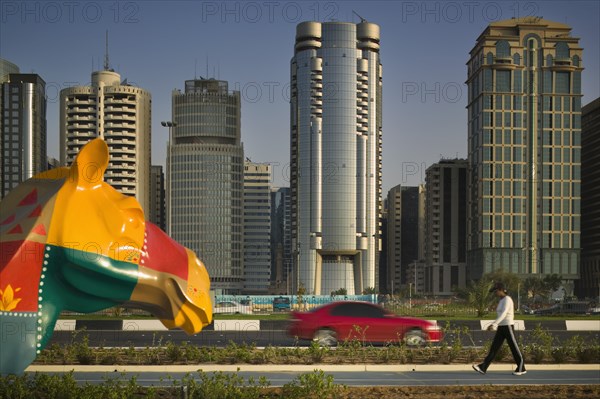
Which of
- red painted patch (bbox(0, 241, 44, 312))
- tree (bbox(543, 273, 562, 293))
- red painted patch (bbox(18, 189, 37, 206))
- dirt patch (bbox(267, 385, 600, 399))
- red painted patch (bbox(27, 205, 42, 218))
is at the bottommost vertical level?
tree (bbox(543, 273, 562, 293))

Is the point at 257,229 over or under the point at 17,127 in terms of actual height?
under

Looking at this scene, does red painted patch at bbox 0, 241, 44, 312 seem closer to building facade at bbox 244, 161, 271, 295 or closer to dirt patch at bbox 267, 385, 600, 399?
dirt patch at bbox 267, 385, 600, 399

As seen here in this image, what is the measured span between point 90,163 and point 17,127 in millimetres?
116762

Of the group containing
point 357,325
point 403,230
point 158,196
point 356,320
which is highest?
point 158,196

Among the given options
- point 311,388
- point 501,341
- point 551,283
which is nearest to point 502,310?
point 501,341

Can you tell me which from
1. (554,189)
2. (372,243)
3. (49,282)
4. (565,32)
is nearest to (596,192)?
(554,189)

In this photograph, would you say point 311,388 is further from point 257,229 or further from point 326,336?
point 257,229

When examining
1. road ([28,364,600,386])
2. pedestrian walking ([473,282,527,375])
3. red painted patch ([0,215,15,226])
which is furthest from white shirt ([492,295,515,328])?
red painted patch ([0,215,15,226])

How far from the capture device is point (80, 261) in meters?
8.58

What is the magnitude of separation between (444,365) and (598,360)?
4.13 meters

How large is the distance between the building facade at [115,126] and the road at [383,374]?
359 feet

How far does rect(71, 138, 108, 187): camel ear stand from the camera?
28.4ft

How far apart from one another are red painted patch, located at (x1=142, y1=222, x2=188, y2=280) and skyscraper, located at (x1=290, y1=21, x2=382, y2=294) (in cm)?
11940

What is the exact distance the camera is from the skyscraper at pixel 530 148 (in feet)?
378
